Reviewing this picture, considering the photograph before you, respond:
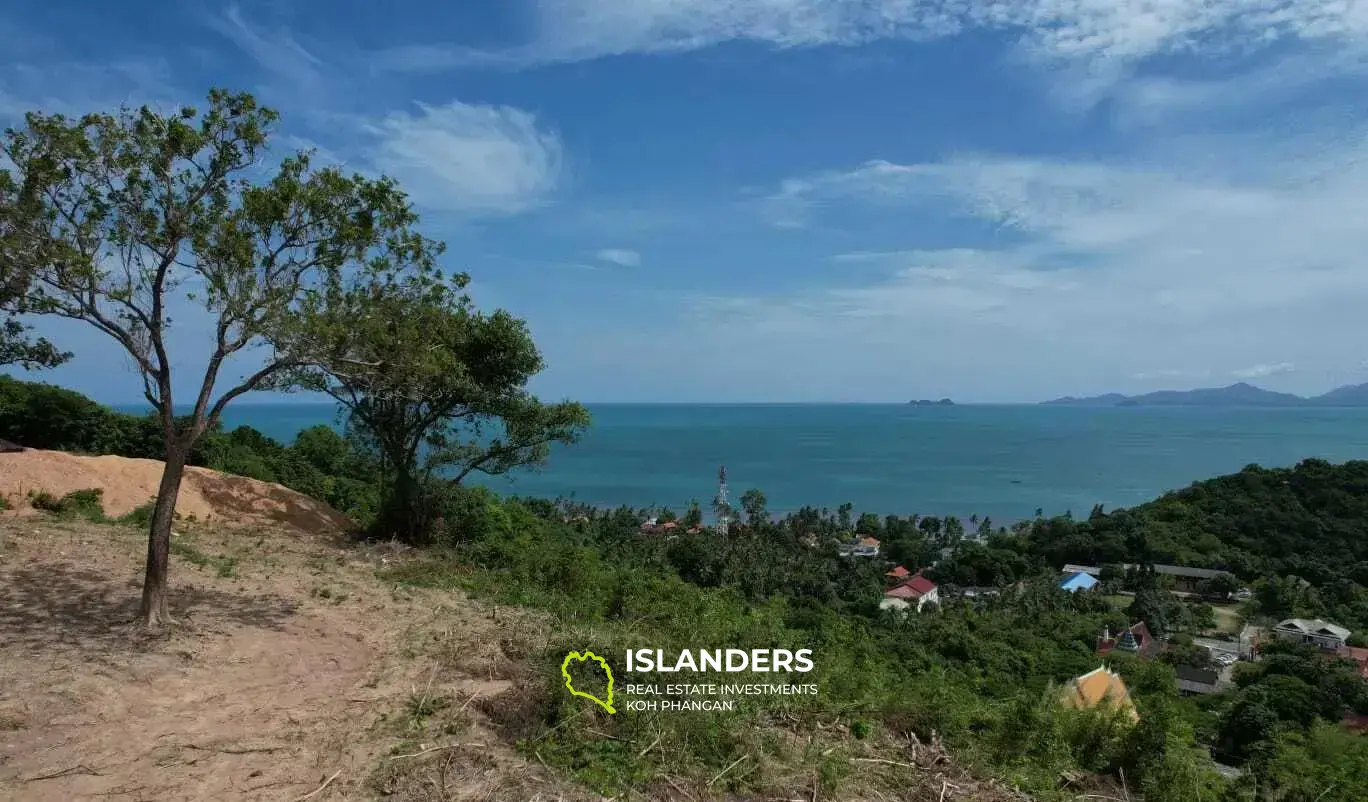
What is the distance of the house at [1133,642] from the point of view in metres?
26.6

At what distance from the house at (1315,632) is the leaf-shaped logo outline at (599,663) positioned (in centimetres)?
3332

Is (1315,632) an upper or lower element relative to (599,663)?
lower

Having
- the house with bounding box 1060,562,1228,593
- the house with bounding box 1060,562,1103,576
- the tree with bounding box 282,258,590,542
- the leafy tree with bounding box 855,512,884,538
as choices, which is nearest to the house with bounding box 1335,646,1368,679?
the house with bounding box 1060,562,1228,593

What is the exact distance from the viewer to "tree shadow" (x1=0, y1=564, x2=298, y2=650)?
5676 mm

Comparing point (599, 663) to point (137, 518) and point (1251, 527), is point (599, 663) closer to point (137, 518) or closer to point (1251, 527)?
point (137, 518)

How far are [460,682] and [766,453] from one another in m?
113

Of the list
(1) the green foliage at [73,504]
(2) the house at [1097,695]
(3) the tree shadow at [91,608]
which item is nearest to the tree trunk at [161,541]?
(3) the tree shadow at [91,608]

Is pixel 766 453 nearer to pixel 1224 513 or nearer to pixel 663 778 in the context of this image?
pixel 1224 513

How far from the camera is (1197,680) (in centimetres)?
2319

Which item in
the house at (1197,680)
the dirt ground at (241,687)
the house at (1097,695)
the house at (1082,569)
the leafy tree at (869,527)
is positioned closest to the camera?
the dirt ground at (241,687)

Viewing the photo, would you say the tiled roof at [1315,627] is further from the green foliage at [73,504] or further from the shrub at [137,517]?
the green foliage at [73,504]

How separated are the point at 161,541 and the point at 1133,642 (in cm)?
3197

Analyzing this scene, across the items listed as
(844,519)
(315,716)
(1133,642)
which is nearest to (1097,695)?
(315,716)

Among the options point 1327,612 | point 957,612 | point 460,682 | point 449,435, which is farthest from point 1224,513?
point 460,682
